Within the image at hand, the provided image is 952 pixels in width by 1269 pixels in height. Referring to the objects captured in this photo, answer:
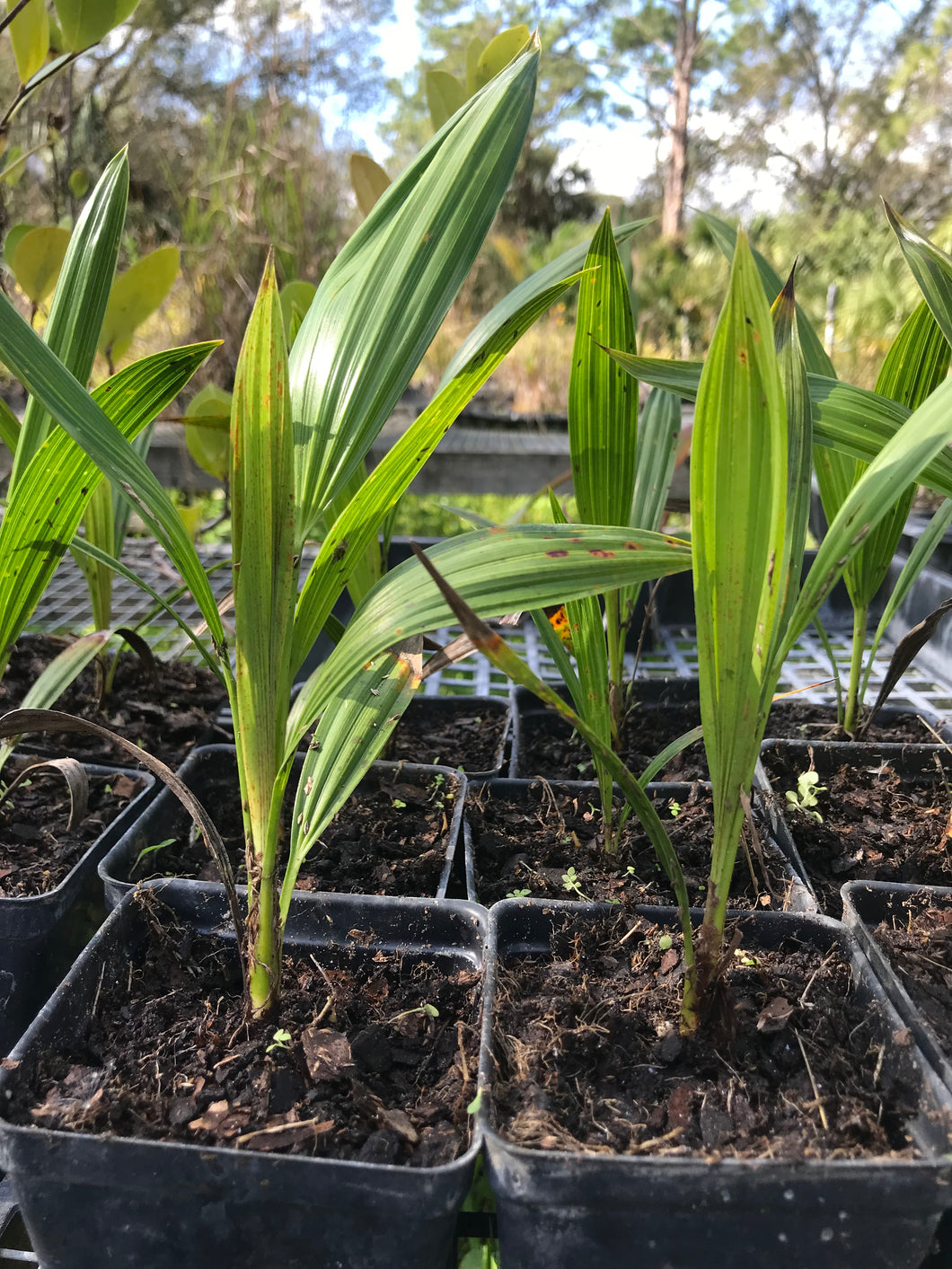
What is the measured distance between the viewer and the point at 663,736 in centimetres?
91

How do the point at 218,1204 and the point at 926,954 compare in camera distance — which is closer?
the point at 218,1204

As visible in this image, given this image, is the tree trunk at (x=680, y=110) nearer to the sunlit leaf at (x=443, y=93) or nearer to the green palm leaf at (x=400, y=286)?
the sunlit leaf at (x=443, y=93)

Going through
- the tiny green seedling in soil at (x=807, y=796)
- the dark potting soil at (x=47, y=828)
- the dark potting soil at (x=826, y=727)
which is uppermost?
the dark potting soil at (x=826, y=727)

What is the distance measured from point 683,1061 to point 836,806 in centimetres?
37

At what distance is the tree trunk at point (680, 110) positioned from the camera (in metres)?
9.30

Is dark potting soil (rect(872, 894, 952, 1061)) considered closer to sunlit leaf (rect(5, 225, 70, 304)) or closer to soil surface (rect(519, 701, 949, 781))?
soil surface (rect(519, 701, 949, 781))

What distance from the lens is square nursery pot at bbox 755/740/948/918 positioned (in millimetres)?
683

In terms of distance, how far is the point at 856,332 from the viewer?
201 inches

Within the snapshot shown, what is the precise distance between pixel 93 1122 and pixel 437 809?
0.38 meters

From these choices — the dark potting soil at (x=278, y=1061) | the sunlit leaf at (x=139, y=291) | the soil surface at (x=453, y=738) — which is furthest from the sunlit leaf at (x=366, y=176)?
the dark potting soil at (x=278, y=1061)

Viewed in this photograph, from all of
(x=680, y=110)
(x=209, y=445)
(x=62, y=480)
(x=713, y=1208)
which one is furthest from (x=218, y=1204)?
(x=680, y=110)

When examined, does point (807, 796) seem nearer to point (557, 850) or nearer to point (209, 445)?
point (557, 850)

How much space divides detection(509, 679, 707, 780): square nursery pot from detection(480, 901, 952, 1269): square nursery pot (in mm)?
452

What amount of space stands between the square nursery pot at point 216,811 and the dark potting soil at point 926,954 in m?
0.33
